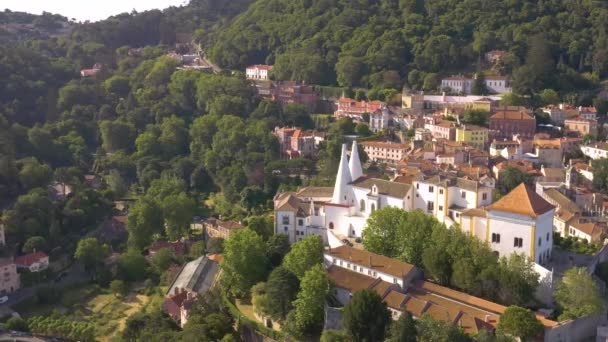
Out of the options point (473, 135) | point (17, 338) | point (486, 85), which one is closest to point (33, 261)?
point (17, 338)

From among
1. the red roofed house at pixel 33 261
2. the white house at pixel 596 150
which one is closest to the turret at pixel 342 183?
the red roofed house at pixel 33 261

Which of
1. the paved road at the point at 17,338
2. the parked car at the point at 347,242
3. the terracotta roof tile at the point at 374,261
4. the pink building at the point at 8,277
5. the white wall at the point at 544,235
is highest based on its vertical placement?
the white wall at the point at 544,235

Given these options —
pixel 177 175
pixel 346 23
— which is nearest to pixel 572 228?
pixel 177 175

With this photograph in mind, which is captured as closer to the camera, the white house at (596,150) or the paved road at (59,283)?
the paved road at (59,283)

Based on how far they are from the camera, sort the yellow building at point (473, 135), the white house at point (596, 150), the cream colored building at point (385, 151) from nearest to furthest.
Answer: the white house at point (596, 150), the cream colored building at point (385, 151), the yellow building at point (473, 135)

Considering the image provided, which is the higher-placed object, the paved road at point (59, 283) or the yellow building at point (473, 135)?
the yellow building at point (473, 135)

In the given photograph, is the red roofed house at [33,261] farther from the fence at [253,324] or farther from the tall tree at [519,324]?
the tall tree at [519,324]

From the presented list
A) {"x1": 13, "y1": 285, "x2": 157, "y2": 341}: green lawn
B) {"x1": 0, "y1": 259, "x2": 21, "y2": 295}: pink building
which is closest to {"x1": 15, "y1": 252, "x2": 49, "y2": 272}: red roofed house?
{"x1": 0, "y1": 259, "x2": 21, "y2": 295}: pink building

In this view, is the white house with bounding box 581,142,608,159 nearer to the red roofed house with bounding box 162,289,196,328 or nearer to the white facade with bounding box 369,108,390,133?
the white facade with bounding box 369,108,390,133
